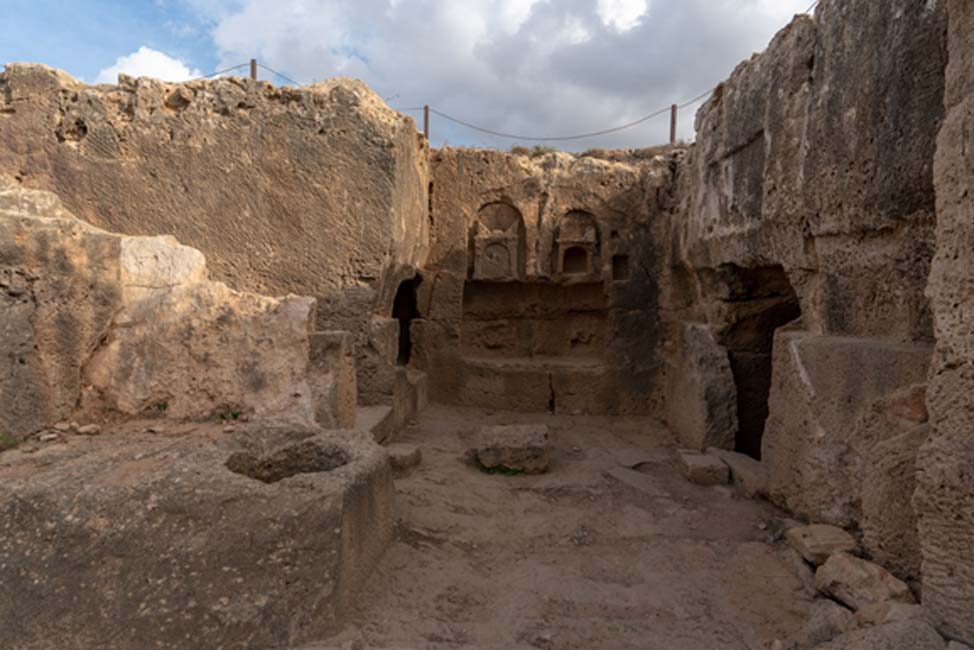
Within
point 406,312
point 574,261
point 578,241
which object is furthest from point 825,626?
point 406,312

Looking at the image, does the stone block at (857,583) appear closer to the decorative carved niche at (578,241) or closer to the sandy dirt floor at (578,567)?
the sandy dirt floor at (578,567)

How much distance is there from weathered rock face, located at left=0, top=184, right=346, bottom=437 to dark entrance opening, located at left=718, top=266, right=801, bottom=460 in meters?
2.99

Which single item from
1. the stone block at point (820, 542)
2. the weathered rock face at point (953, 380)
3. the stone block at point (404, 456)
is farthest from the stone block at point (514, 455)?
the weathered rock face at point (953, 380)

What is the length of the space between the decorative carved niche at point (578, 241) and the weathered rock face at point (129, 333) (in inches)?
132

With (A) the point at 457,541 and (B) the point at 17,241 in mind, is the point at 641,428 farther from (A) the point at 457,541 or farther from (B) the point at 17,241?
(B) the point at 17,241

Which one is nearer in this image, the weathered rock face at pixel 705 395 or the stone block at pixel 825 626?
the stone block at pixel 825 626

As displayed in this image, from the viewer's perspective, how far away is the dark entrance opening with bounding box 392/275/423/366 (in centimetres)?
651

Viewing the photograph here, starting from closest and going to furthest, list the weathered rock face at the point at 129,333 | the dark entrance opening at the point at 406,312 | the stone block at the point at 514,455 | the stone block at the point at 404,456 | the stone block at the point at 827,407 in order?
the stone block at the point at 827,407 → the weathered rock face at the point at 129,333 → the stone block at the point at 404,456 → the stone block at the point at 514,455 → the dark entrance opening at the point at 406,312

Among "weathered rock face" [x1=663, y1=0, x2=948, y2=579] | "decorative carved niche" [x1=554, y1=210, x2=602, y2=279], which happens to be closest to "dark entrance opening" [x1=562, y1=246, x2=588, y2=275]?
"decorative carved niche" [x1=554, y1=210, x2=602, y2=279]

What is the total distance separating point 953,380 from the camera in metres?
2.07

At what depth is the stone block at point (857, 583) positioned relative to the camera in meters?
2.37

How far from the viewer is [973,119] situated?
6.59ft

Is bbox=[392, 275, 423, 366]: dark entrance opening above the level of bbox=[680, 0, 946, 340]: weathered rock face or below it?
below

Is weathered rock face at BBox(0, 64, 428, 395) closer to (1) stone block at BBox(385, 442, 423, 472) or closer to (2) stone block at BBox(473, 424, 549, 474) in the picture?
(1) stone block at BBox(385, 442, 423, 472)
